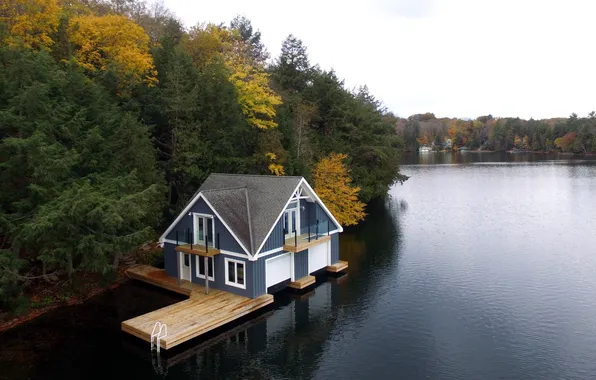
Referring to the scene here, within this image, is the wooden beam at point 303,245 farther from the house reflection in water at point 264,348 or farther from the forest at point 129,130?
the forest at point 129,130

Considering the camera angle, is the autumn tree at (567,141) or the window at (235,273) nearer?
the window at (235,273)

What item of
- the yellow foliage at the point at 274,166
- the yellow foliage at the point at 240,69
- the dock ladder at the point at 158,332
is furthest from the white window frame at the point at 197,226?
the yellow foliage at the point at 240,69

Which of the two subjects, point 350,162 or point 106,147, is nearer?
point 106,147

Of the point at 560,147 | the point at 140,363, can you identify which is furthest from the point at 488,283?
the point at 560,147

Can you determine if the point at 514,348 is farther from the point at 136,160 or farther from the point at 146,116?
the point at 146,116

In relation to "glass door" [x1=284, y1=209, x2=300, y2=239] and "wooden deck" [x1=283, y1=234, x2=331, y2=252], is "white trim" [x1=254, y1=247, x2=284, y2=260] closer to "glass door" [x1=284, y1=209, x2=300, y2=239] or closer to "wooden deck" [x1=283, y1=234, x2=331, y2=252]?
"wooden deck" [x1=283, y1=234, x2=331, y2=252]

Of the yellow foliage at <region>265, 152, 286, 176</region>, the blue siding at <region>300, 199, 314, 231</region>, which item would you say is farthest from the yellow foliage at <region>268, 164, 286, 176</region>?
the blue siding at <region>300, 199, 314, 231</region>
